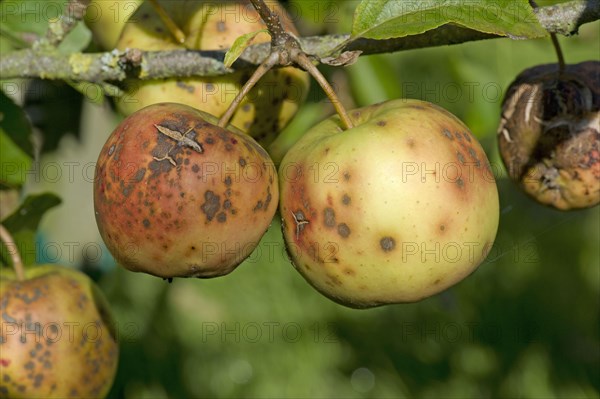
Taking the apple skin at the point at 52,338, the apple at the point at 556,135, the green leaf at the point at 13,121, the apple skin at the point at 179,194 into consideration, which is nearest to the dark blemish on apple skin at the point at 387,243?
the apple skin at the point at 179,194

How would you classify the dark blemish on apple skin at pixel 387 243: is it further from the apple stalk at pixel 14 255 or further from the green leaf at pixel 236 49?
the apple stalk at pixel 14 255

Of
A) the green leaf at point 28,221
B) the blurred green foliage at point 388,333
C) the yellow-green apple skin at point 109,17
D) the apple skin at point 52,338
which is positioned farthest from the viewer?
the blurred green foliage at point 388,333

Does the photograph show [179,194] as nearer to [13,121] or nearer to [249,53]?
[249,53]

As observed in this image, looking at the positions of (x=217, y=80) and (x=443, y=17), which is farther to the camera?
(x=217, y=80)

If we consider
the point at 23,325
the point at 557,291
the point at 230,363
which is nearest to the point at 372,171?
the point at 23,325

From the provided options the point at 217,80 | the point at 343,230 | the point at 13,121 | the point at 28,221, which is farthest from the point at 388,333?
the point at 343,230

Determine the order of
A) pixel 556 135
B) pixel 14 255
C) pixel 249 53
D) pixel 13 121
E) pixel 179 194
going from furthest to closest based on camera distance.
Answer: pixel 13 121 → pixel 14 255 → pixel 556 135 → pixel 249 53 → pixel 179 194

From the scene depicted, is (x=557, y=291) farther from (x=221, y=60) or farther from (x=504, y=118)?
(x=221, y=60)
